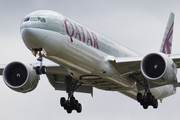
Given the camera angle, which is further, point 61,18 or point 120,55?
point 120,55

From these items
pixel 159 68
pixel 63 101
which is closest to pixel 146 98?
pixel 159 68

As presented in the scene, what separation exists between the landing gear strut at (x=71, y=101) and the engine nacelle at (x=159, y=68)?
24.6ft

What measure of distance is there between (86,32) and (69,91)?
25.5 feet

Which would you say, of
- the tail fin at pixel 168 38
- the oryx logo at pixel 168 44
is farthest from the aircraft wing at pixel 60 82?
the oryx logo at pixel 168 44

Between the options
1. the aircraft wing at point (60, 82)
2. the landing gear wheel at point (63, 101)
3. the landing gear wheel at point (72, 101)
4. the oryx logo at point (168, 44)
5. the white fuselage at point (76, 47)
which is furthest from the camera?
the oryx logo at point (168, 44)

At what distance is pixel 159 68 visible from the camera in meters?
32.2

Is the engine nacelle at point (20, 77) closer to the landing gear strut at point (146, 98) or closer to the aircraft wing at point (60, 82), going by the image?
the aircraft wing at point (60, 82)

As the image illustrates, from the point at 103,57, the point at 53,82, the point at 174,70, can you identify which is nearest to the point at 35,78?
the point at 53,82

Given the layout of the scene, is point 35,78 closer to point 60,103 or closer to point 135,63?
point 60,103

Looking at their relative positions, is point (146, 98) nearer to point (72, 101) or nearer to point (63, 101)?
point (72, 101)

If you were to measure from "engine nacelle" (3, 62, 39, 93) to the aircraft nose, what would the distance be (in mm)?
6884

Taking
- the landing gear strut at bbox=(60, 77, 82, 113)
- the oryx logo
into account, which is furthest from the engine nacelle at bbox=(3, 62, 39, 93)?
the oryx logo

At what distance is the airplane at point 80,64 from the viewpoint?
94.3 feet

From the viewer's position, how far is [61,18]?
2972cm
